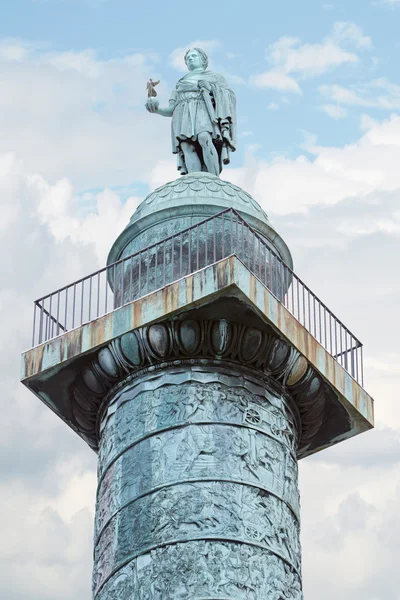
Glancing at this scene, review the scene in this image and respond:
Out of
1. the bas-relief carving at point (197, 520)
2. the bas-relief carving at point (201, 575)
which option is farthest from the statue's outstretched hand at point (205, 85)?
the bas-relief carving at point (201, 575)

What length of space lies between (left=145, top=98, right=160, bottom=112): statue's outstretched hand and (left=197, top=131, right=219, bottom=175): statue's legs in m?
0.93

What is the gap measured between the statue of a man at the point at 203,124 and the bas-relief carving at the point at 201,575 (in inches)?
238

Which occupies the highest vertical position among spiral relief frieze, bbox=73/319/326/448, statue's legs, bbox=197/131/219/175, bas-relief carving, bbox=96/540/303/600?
statue's legs, bbox=197/131/219/175

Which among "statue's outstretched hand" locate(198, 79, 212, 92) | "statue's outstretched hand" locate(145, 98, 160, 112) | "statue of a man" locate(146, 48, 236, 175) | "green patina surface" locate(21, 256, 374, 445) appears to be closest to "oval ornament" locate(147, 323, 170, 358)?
"green patina surface" locate(21, 256, 374, 445)

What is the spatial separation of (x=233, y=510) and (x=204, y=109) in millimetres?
6322

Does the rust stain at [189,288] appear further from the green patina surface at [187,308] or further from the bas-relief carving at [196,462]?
the bas-relief carving at [196,462]

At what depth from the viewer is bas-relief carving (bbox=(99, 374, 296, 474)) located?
61.1 feet

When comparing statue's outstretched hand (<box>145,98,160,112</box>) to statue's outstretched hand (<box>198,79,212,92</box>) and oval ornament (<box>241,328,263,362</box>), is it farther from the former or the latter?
oval ornament (<box>241,328,263,362</box>)

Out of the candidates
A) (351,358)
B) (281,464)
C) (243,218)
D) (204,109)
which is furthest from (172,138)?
(281,464)

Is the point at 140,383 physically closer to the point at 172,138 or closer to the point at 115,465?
the point at 115,465

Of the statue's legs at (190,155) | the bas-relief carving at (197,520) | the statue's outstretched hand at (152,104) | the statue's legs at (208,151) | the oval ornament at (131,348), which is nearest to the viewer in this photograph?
the bas-relief carving at (197,520)

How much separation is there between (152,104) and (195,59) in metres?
0.94

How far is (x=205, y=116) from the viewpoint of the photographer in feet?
72.7

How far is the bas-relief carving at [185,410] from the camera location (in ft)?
61.1
